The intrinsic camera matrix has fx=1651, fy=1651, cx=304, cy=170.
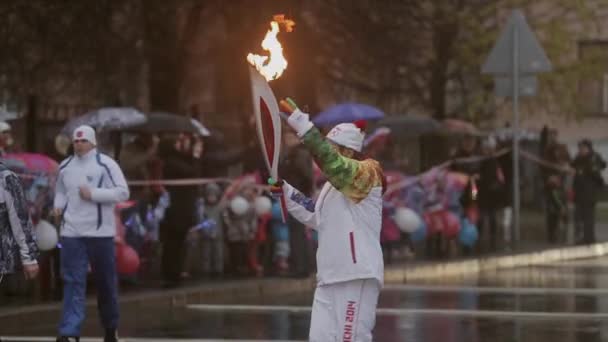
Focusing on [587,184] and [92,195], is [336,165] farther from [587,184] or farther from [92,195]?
[587,184]

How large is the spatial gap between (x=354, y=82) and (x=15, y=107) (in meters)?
8.01

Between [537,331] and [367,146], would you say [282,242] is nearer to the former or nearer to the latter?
[367,146]

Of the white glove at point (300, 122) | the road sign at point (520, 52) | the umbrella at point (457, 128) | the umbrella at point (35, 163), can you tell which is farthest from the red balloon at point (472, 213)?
the white glove at point (300, 122)

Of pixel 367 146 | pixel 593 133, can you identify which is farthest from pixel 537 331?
pixel 593 133

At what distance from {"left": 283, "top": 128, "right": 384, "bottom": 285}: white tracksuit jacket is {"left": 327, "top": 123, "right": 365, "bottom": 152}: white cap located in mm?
135

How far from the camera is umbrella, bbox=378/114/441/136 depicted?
24.9 m

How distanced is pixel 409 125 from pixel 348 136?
15456mm

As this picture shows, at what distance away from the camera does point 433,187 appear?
23688mm

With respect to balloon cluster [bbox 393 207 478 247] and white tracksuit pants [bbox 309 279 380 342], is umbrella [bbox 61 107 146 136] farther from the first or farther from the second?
white tracksuit pants [bbox 309 279 380 342]

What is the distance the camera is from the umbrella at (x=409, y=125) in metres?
24.9

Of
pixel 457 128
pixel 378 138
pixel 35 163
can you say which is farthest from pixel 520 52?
pixel 35 163

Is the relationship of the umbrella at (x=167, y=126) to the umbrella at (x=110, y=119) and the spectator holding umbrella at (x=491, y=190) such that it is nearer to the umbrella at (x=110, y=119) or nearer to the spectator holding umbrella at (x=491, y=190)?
the umbrella at (x=110, y=119)

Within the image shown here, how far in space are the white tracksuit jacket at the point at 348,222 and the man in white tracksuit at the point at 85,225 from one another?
3.92 meters

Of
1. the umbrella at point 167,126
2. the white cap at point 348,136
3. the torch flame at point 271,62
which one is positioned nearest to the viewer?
→ the torch flame at point 271,62
